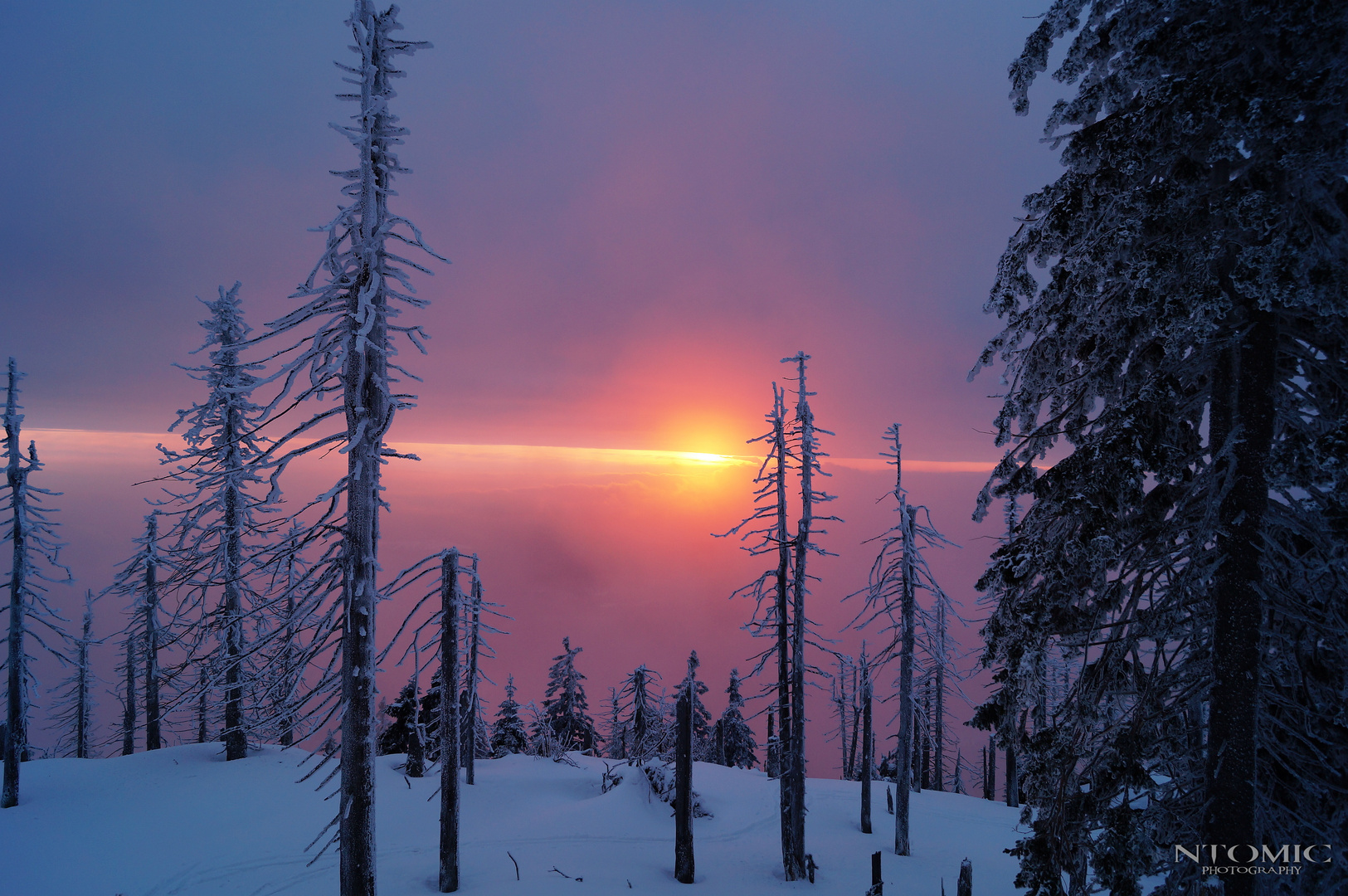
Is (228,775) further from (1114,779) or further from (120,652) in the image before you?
(1114,779)

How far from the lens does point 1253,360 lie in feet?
18.0

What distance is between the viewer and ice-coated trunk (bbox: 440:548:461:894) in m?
14.5

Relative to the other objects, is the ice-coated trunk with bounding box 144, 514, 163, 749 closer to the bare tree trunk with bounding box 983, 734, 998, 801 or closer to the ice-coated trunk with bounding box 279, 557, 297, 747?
the ice-coated trunk with bounding box 279, 557, 297, 747

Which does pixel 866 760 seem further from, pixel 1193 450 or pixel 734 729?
pixel 734 729

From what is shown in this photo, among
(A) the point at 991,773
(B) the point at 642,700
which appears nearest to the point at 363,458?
(B) the point at 642,700

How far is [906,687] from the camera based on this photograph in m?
20.0

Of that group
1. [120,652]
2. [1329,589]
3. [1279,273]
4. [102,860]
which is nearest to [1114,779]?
[1329,589]

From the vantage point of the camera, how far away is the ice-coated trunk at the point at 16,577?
807 inches

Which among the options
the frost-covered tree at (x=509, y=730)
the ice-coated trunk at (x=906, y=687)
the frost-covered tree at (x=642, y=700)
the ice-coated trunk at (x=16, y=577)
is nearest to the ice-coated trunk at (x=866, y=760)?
the ice-coated trunk at (x=906, y=687)

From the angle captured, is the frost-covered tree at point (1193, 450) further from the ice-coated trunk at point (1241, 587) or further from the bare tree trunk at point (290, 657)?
the bare tree trunk at point (290, 657)

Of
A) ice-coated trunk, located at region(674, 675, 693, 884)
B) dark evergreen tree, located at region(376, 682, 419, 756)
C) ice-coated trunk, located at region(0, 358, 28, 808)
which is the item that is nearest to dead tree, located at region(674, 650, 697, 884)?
ice-coated trunk, located at region(674, 675, 693, 884)

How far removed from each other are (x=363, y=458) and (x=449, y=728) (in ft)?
33.0

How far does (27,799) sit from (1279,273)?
3654cm

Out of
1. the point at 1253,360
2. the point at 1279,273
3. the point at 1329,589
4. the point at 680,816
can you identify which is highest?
the point at 1279,273
